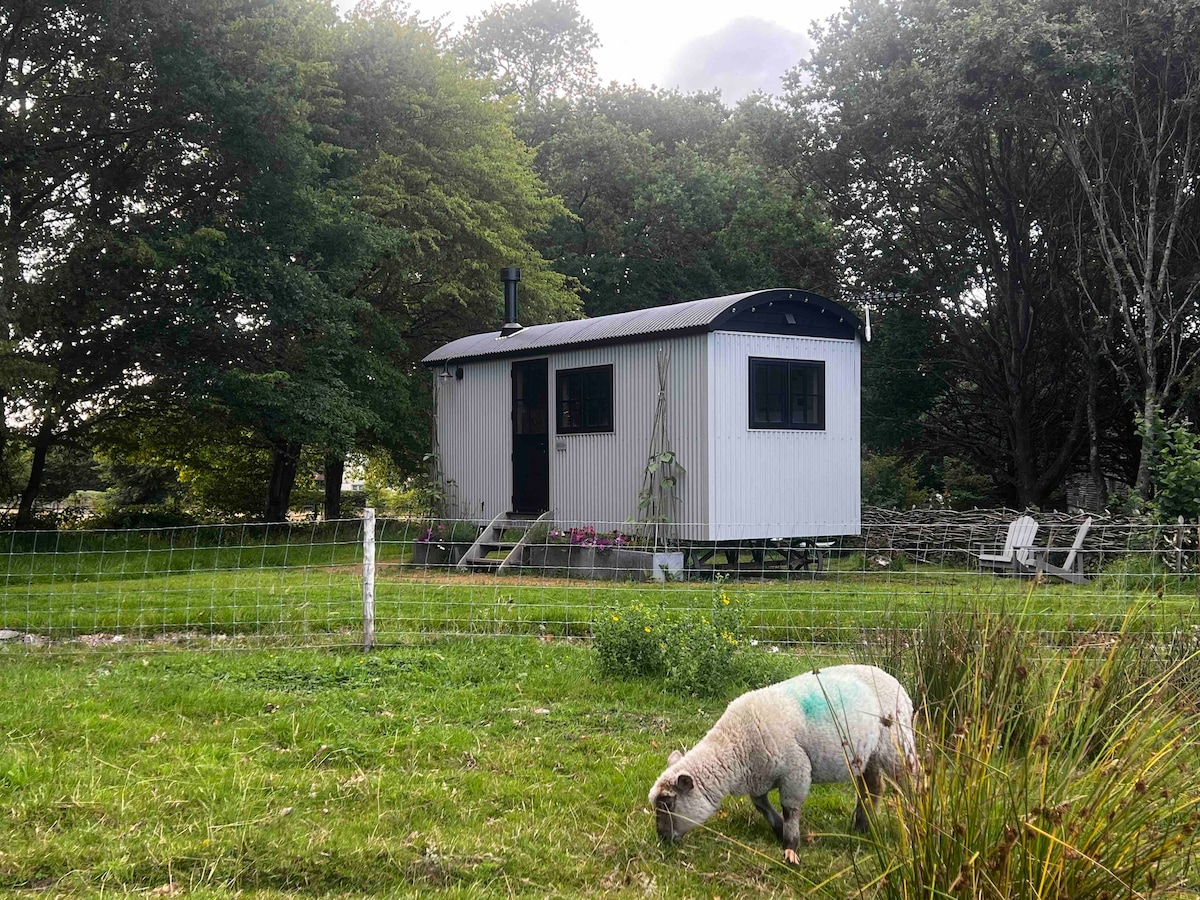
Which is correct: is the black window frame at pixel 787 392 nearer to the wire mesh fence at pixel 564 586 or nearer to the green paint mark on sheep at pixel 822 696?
the wire mesh fence at pixel 564 586

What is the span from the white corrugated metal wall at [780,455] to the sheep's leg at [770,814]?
30.1 feet

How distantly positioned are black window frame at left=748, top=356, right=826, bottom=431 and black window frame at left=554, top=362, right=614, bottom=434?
2.14 m

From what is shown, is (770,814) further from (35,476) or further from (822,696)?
(35,476)

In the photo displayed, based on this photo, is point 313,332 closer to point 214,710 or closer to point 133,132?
point 133,132

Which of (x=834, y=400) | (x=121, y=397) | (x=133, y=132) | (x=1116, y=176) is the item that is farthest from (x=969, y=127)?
(x=121, y=397)

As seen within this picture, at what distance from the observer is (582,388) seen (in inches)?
602

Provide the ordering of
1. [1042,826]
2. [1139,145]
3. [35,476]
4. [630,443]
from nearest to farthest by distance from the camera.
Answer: [1042,826]
[630,443]
[35,476]
[1139,145]

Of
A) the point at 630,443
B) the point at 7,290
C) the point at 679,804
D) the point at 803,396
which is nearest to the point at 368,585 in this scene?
the point at 679,804

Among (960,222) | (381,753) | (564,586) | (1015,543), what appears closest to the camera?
(381,753)

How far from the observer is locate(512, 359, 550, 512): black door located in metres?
15.8

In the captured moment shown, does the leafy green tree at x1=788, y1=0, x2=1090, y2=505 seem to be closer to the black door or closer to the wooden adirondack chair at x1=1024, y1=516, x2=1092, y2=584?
the wooden adirondack chair at x1=1024, y1=516, x2=1092, y2=584

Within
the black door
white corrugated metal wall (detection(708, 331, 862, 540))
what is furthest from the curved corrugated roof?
the black door

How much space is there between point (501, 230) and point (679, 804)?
20.6 meters

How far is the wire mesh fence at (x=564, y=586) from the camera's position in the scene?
26.1ft
